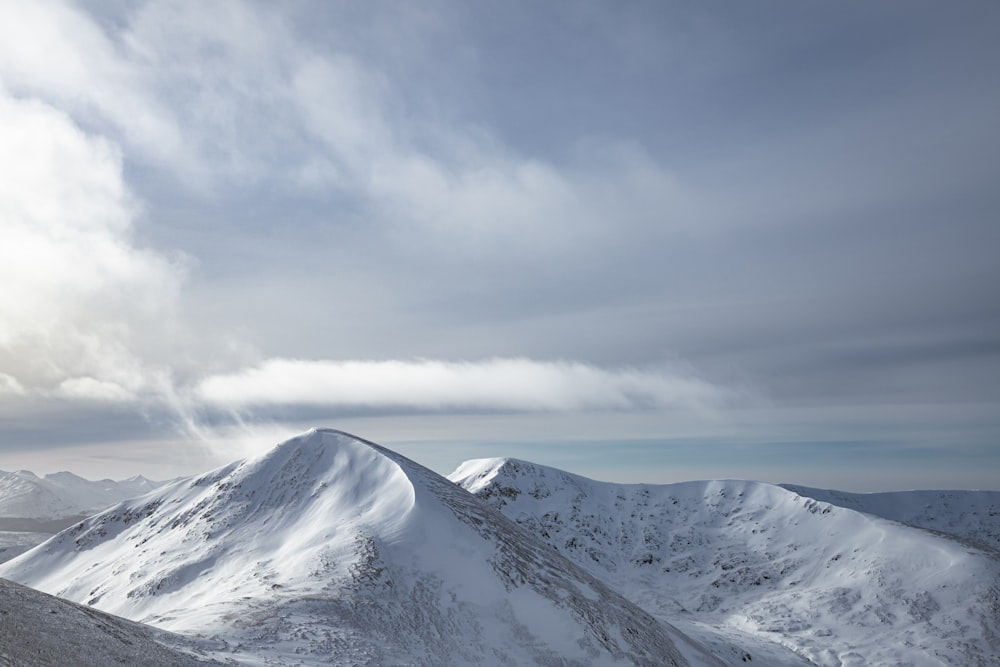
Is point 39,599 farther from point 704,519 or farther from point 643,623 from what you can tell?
point 704,519

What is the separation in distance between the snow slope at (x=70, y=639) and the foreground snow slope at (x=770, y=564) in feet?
208

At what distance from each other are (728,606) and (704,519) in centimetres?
3609

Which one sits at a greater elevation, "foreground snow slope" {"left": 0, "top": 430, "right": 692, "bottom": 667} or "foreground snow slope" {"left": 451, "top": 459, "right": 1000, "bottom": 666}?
"foreground snow slope" {"left": 0, "top": 430, "right": 692, "bottom": 667}

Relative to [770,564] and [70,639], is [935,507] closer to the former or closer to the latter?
[770,564]

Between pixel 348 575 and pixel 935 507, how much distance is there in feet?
574

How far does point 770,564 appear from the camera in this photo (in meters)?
121

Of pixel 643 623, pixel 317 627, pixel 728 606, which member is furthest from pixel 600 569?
pixel 317 627

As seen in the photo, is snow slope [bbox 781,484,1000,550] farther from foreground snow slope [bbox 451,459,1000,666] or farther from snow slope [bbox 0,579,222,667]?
snow slope [bbox 0,579,222,667]

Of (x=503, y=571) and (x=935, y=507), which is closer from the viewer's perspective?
(x=503, y=571)

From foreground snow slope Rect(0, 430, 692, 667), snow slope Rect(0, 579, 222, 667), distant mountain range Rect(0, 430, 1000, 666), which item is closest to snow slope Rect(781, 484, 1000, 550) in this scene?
distant mountain range Rect(0, 430, 1000, 666)

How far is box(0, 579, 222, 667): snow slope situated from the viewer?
20.5 m

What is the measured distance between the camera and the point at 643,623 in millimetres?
57094

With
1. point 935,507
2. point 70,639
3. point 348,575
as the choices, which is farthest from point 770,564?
point 70,639

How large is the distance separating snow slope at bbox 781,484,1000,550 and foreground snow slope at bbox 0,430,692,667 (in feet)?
396
